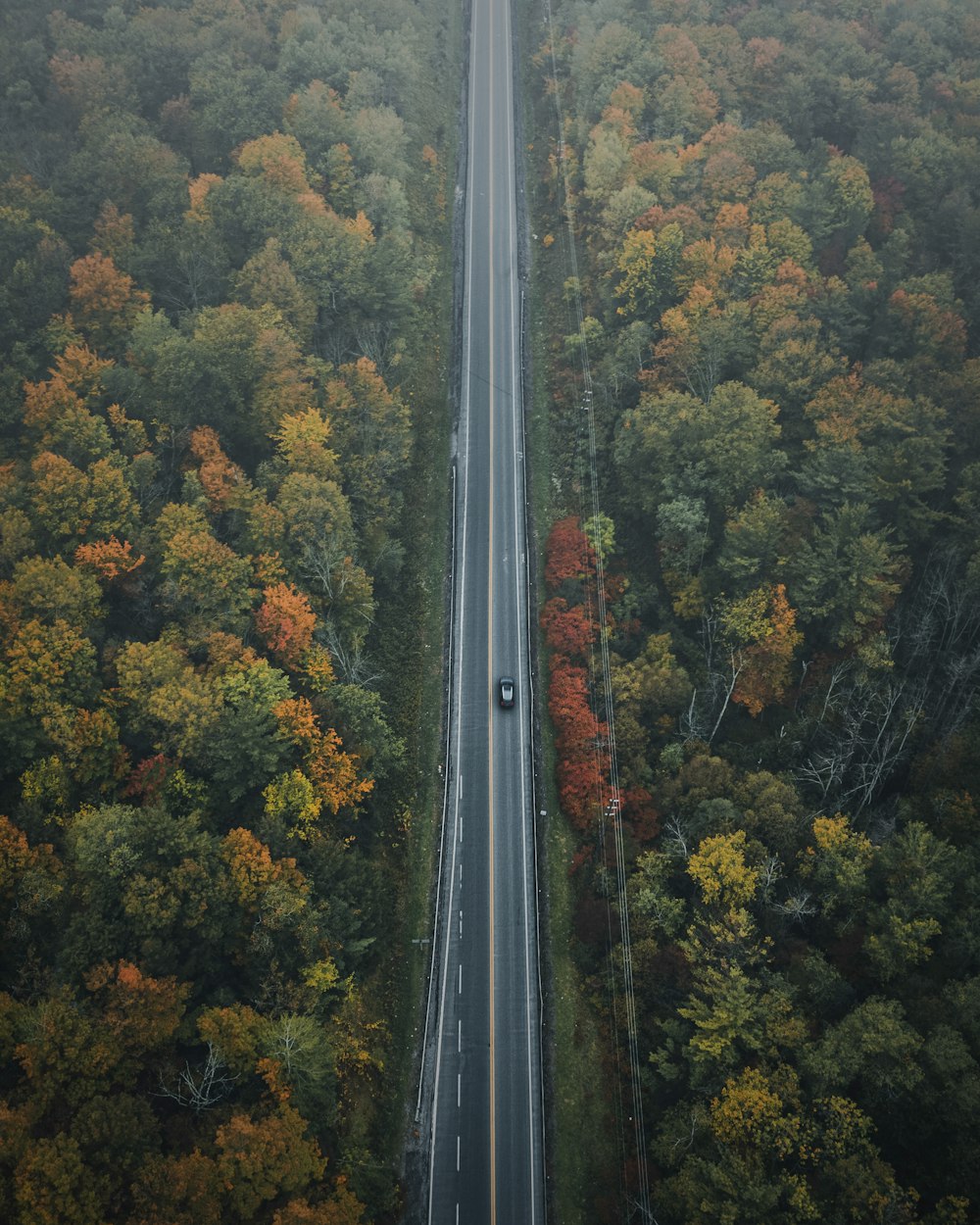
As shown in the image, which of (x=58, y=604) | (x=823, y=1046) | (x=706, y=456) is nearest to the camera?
(x=823, y=1046)

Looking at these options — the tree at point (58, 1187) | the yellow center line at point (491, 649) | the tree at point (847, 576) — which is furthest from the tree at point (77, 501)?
the tree at point (847, 576)

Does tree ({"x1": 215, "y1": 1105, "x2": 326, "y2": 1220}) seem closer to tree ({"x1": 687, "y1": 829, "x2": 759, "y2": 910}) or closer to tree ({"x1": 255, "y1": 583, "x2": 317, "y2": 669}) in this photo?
tree ({"x1": 687, "y1": 829, "x2": 759, "y2": 910})

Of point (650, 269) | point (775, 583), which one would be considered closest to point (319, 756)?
point (775, 583)

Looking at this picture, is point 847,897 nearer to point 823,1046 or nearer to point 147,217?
point 823,1046

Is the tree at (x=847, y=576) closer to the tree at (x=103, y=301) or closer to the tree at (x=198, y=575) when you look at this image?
the tree at (x=198, y=575)

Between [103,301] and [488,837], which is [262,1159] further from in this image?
[103,301]

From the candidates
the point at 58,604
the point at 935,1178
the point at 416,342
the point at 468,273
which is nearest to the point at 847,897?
the point at 935,1178
